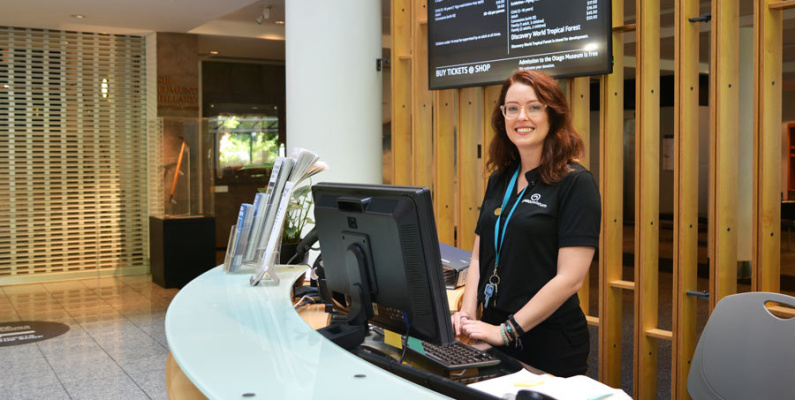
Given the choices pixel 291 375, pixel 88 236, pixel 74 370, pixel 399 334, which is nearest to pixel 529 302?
pixel 399 334

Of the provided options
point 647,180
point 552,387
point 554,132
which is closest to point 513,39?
point 647,180

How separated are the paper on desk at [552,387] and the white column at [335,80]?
3.82 metres

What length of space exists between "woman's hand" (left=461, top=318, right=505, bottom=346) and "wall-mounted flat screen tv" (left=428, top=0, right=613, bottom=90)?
82.1 inches

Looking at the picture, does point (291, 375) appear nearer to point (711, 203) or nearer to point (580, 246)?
point (580, 246)

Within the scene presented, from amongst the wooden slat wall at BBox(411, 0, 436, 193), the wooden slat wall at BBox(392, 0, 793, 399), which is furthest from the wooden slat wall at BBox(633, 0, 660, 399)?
the wooden slat wall at BBox(411, 0, 436, 193)

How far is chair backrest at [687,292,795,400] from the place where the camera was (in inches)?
94.4

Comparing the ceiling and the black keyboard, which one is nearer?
the black keyboard

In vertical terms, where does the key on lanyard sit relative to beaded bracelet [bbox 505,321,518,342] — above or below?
above

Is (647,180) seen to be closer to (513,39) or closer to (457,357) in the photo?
(513,39)

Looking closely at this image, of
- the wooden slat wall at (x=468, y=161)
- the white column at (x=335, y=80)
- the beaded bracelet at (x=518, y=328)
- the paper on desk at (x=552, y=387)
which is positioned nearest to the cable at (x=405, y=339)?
the paper on desk at (x=552, y=387)

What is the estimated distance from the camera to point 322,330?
2.21 m

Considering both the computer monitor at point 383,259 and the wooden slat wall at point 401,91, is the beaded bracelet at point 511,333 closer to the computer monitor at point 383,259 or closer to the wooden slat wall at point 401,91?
the computer monitor at point 383,259

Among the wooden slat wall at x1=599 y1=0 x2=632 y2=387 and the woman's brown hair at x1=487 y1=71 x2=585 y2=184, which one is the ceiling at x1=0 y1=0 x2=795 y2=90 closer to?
the wooden slat wall at x1=599 y1=0 x2=632 y2=387

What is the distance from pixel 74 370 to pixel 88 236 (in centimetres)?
488
